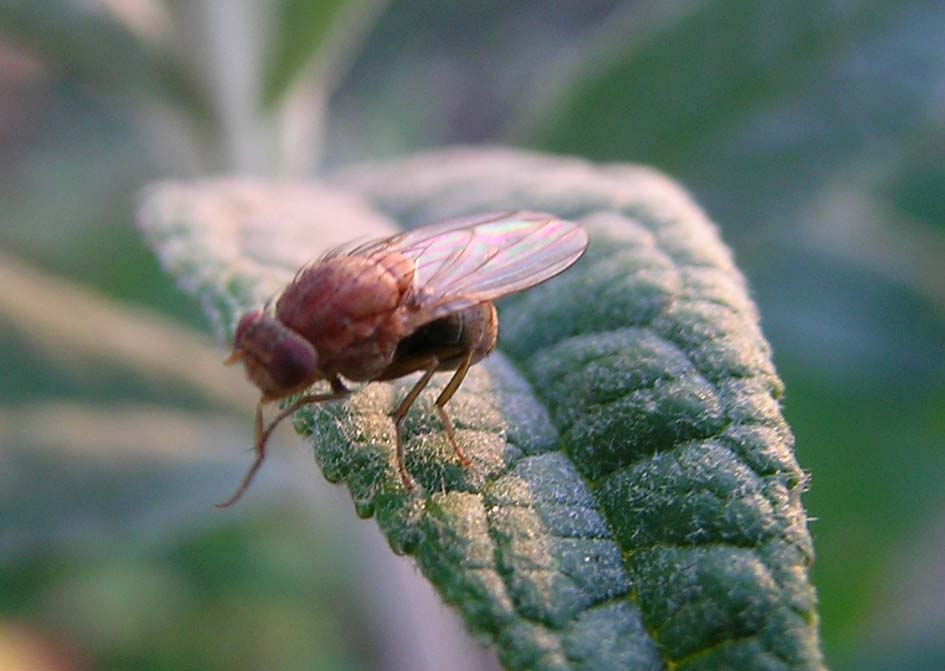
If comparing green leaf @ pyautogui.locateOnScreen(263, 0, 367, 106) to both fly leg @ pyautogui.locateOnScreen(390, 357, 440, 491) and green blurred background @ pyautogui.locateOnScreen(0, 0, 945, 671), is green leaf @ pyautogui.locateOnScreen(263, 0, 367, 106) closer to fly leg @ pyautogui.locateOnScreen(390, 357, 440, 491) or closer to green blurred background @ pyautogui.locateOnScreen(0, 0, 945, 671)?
green blurred background @ pyautogui.locateOnScreen(0, 0, 945, 671)

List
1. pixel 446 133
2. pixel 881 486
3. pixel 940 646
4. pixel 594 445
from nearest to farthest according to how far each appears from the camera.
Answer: pixel 594 445, pixel 940 646, pixel 881 486, pixel 446 133

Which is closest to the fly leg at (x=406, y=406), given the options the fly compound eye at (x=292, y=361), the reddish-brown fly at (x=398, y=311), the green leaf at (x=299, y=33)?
the reddish-brown fly at (x=398, y=311)

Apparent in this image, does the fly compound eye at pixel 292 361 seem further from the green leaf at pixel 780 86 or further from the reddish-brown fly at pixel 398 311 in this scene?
the green leaf at pixel 780 86

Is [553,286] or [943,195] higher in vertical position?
[943,195]

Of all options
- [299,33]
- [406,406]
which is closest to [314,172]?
[299,33]

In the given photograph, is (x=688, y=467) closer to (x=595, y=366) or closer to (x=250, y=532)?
(x=595, y=366)

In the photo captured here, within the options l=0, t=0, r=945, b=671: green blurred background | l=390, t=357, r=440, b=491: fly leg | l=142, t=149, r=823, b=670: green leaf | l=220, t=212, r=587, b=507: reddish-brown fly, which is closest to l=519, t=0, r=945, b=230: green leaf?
l=0, t=0, r=945, b=671: green blurred background

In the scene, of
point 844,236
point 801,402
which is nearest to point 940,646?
point 801,402
